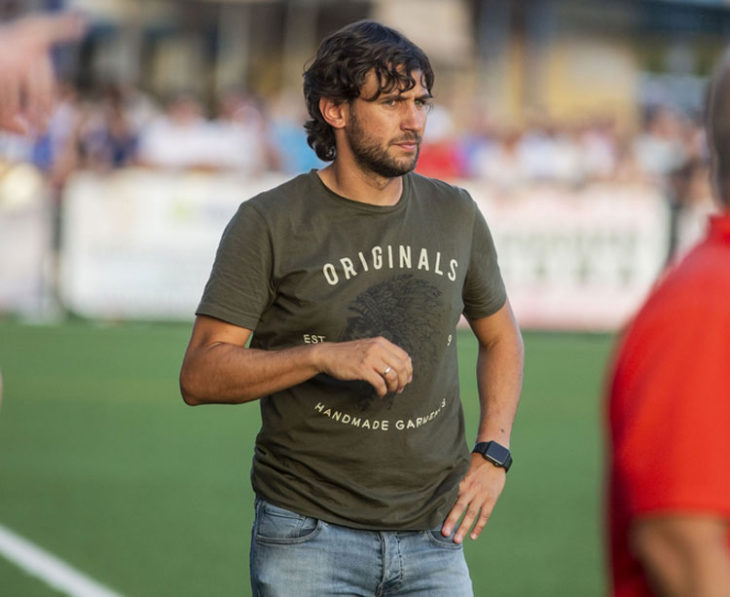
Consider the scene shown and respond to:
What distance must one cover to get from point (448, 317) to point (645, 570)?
1.95 meters

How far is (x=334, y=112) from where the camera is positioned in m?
4.24

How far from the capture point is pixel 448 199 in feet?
14.0

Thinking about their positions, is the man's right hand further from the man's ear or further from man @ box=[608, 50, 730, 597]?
man @ box=[608, 50, 730, 597]

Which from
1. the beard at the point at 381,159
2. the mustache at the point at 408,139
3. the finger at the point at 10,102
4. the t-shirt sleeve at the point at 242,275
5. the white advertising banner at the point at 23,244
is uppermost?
the finger at the point at 10,102

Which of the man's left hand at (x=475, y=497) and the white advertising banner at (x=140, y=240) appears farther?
the white advertising banner at (x=140, y=240)

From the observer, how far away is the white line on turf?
6824 mm

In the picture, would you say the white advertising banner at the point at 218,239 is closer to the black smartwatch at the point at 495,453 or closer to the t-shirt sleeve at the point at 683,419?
the black smartwatch at the point at 495,453

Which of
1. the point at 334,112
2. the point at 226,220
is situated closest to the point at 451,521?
the point at 334,112

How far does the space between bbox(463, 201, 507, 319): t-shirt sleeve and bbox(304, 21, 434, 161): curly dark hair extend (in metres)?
0.49

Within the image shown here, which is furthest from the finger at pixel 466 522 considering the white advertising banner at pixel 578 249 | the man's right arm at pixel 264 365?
the white advertising banner at pixel 578 249

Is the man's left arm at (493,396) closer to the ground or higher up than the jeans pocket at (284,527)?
higher up

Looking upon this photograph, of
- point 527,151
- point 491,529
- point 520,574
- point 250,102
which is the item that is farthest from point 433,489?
point 527,151

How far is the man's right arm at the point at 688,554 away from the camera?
81.7 inches

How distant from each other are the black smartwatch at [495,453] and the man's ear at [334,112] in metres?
1.07
